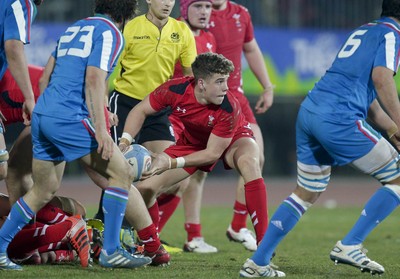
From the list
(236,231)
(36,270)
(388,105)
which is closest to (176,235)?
(236,231)

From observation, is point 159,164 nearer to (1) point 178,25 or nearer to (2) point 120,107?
(2) point 120,107

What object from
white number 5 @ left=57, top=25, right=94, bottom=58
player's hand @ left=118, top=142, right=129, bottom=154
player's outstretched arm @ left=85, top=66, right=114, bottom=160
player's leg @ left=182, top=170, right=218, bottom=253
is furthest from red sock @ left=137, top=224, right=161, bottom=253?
player's leg @ left=182, top=170, right=218, bottom=253

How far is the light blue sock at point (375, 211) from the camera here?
609 cm

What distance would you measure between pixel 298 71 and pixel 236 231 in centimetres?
910

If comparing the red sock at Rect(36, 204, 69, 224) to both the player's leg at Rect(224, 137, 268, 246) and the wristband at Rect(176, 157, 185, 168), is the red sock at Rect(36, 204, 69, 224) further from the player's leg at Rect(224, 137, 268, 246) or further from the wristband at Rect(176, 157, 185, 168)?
the player's leg at Rect(224, 137, 268, 246)

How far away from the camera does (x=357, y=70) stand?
6.02 m

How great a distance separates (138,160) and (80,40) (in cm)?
96

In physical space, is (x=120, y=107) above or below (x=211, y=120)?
below

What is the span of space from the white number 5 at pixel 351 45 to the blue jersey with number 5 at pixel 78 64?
5.03 feet

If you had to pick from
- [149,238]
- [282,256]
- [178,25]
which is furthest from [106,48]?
[282,256]

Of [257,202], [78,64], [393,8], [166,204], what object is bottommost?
[166,204]

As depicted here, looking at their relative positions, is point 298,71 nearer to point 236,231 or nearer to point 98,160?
point 236,231

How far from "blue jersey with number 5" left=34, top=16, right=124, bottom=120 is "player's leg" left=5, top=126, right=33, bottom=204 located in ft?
3.03

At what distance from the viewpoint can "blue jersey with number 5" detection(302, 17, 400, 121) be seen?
19.5 feet
